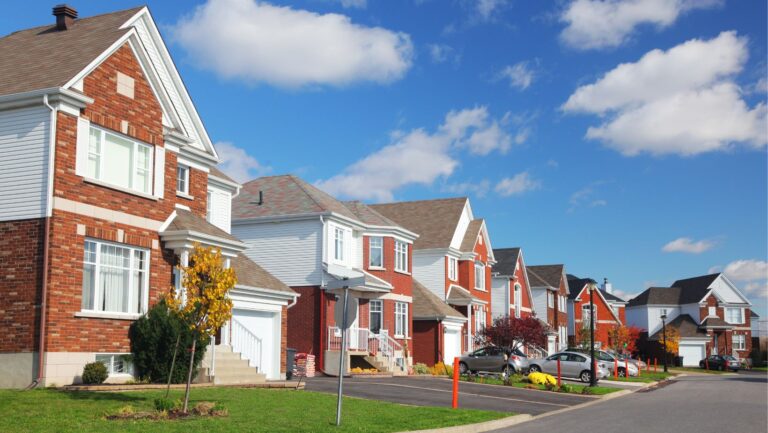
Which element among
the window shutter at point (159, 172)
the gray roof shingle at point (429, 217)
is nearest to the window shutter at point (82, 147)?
the window shutter at point (159, 172)

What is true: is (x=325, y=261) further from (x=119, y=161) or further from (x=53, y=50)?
(x=53, y=50)

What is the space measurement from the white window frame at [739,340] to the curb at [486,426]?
75.7m

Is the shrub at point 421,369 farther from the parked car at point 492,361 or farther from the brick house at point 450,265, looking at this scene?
the brick house at point 450,265

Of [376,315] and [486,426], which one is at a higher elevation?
[376,315]

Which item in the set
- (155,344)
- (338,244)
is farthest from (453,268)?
(155,344)

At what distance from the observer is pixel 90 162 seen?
67.8ft

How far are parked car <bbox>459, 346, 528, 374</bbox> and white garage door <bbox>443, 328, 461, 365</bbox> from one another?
358 cm

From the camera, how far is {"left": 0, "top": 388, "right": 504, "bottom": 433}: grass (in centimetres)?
1340

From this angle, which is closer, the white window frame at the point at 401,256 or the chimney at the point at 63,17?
the chimney at the point at 63,17

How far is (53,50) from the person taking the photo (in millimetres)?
22672

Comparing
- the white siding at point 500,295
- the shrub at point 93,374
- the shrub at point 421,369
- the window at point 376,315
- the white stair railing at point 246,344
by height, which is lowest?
the shrub at point 421,369

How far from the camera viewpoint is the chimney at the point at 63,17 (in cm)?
2461

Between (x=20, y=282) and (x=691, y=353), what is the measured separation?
260 feet

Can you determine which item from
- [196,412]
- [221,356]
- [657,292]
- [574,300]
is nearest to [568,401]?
[221,356]
